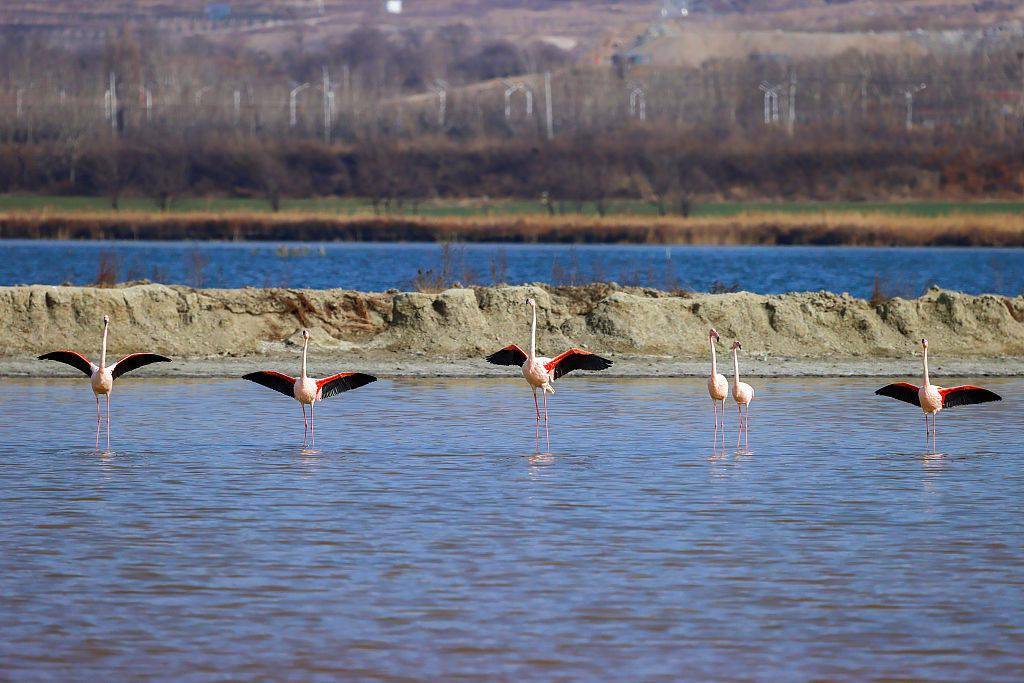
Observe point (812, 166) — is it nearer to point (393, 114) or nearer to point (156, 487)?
point (393, 114)

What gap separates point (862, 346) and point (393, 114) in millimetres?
124328

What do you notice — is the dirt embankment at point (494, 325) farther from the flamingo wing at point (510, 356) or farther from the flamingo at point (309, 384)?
the flamingo at point (309, 384)

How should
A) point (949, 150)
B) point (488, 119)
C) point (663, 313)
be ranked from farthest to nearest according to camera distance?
point (488, 119), point (949, 150), point (663, 313)

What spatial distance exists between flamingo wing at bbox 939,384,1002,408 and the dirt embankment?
9.93m

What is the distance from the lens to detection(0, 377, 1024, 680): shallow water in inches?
371

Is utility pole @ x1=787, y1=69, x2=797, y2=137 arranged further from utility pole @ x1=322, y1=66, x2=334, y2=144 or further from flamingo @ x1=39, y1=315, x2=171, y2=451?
flamingo @ x1=39, y1=315, x2=171, y2=451

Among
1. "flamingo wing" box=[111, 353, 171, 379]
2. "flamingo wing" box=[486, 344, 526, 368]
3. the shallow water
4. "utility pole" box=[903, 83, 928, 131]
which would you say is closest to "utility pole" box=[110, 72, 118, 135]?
"utility pole" box=[903, 83, 928, 131]

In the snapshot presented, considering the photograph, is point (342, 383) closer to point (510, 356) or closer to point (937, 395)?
point (510, 356)

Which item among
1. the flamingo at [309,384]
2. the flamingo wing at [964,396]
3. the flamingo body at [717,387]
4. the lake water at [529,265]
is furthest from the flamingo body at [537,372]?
the lake water at [529,265]

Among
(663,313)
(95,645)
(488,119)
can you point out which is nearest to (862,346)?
(663,313)

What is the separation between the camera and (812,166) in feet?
395

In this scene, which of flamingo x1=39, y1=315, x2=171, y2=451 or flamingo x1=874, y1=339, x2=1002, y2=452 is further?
flamingo x1=39, y1=315, x2=171, y2=451

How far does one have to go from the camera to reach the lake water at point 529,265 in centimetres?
5225

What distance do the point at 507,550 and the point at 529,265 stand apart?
178 feet
